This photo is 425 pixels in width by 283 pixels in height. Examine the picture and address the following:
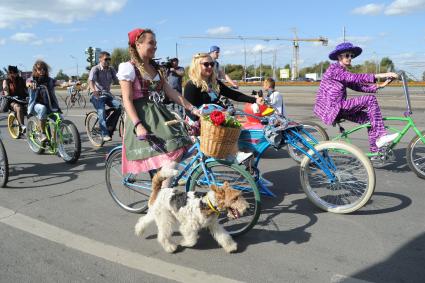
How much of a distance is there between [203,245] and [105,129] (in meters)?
5.47

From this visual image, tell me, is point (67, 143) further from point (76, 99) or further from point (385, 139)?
point (76, 99)

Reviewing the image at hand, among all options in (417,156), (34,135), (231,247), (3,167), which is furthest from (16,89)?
(417,156)

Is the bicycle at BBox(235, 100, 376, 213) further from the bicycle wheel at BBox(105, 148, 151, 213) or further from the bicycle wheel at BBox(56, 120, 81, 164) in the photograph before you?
the bicycle wheel at BBox(56, 120, 81, 164)

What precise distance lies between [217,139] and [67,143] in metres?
4.59

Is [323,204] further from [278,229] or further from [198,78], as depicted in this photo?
[198,78]

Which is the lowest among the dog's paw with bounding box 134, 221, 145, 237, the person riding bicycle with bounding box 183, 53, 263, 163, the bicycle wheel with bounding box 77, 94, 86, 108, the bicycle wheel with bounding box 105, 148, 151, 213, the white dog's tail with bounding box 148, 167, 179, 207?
the dog's paw with bounding box 134, 221, 145, 237

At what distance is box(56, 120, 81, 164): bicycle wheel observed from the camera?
693cm

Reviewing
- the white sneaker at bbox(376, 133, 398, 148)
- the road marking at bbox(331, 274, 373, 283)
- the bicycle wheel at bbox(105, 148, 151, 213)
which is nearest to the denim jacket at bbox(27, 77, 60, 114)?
the bicycle wheel at bbox(105, 148, 151, 213)

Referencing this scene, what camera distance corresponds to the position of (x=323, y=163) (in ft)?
13.6

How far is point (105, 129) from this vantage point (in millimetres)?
8523

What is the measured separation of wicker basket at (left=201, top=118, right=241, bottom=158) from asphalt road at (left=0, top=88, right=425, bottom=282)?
90cm

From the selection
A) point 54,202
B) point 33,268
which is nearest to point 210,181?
point 33,268

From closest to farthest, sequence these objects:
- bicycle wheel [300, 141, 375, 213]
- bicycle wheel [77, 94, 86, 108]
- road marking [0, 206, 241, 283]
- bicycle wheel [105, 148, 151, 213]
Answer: road marking [0, 206, 241, 283] → bicycle wheel [300, 141, 375, 213] → bicycle wheel [105, 148, 151, 213] → bicycle wheel [77, 94, 86, 108]

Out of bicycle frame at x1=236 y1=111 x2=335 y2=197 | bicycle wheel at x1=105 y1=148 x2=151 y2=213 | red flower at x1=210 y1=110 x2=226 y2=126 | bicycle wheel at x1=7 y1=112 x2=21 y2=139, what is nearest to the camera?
red flower at x1=210 y1=110 x2=226 y2=126
